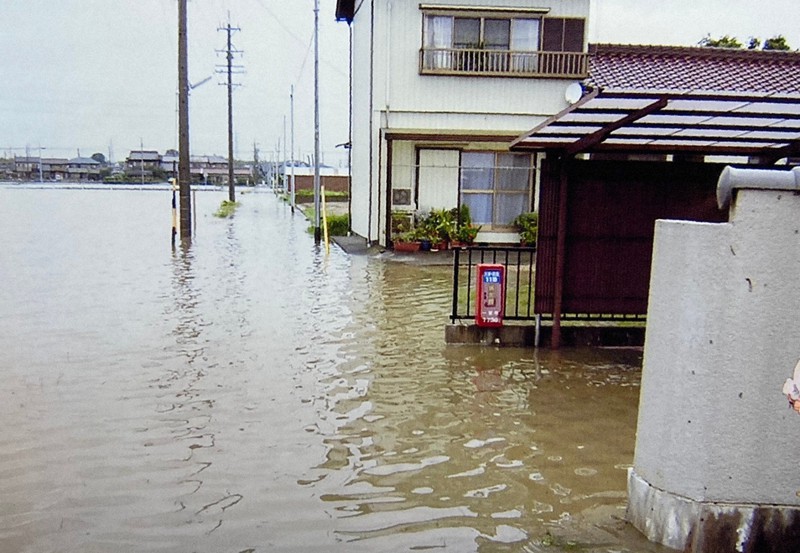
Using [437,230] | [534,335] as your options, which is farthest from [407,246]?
[534,335]

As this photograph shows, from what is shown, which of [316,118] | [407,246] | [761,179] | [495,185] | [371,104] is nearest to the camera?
[761,179]

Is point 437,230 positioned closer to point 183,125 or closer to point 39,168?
point 183,125

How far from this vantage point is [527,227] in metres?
21.4

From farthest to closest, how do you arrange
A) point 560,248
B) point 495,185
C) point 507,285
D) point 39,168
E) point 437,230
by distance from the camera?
1. point 39,168
2. point 495,185
3. point 437,230
4. point 507,285
5. point 560,248

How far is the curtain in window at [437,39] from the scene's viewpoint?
68.8ft

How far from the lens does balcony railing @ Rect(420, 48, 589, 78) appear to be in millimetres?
20906

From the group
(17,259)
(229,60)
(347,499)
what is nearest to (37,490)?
(347,499)

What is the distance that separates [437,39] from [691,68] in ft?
24.2

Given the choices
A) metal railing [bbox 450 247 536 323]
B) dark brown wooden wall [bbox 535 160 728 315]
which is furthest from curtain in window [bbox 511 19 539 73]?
dark brown wooden wall [bbox 535 160 728 315]

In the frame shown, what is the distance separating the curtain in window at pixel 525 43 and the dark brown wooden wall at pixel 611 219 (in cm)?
1318

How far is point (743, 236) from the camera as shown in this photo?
3.89 meters

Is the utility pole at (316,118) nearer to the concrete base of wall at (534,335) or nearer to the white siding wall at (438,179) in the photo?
the white siding wall at (438,179)

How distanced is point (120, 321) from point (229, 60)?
4507 cm

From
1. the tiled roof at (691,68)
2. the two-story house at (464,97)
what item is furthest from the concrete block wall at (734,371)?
the two-story house at (464,97)
